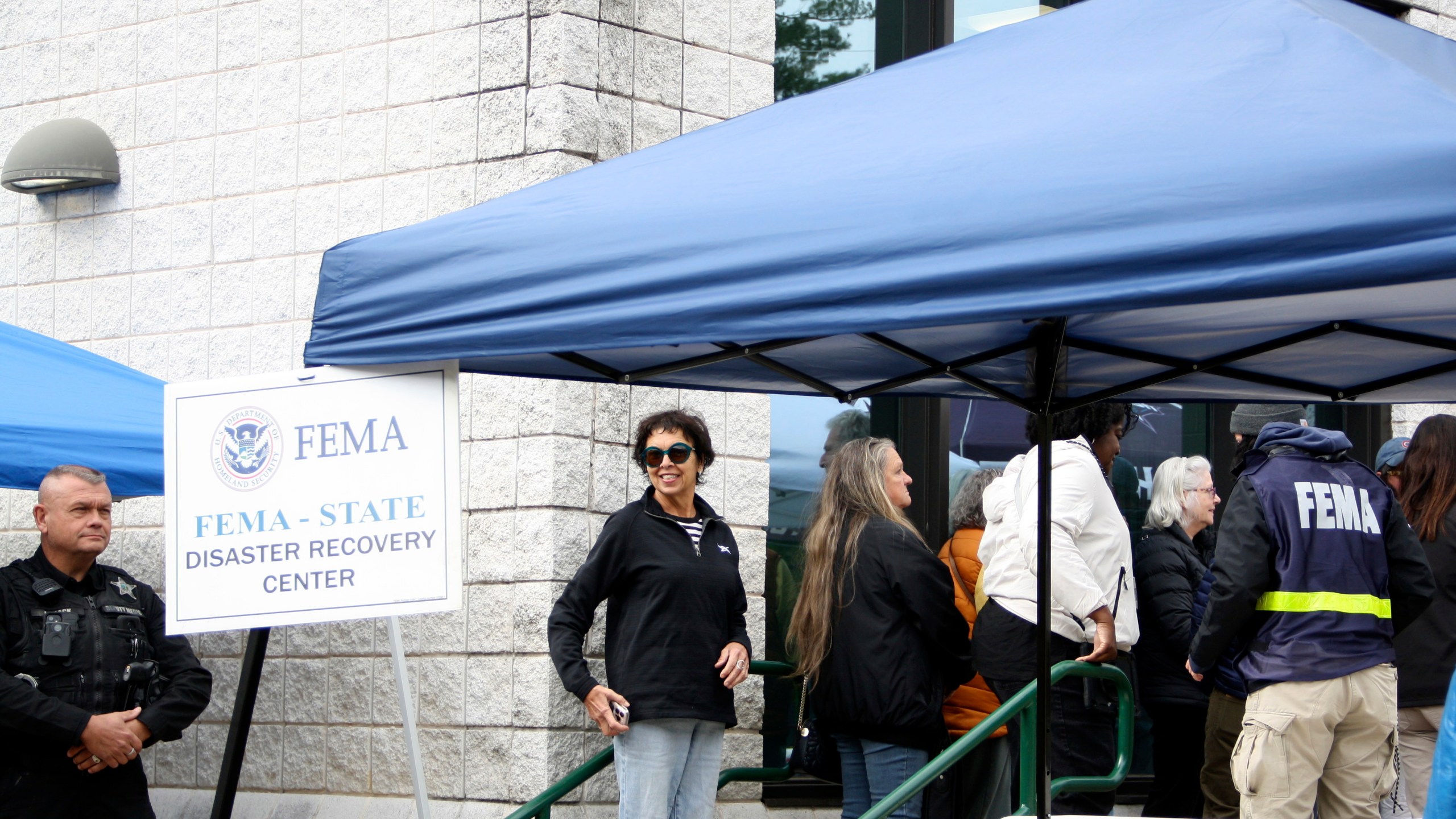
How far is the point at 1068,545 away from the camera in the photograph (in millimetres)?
5332

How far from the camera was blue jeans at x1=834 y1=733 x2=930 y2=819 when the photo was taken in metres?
5.39

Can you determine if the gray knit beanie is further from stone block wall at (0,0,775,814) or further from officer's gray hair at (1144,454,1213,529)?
stone block wall at (0,0,775,814)

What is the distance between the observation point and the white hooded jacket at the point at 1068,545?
536 centimetres

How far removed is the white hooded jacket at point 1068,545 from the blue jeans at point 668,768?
124cm

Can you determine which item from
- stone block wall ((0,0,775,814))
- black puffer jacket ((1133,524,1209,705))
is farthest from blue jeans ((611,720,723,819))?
black puffer jacket ((1133,524,1209,705))

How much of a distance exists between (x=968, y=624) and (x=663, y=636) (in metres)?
1.30

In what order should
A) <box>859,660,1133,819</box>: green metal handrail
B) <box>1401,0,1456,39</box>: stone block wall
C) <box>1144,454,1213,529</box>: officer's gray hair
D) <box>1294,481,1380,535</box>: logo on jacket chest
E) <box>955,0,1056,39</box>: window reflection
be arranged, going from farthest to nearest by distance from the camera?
<box>1401,0,1456,39</box>: stone block wall, <box>955,0,1056,39</box>: window reflection, <box>1144,454,1213,529</box>: officer's gray hair, <box>1294,481,1380,535</box>: logo on jacket chest, <box>859,660,1133,819</box>: green metal handrail

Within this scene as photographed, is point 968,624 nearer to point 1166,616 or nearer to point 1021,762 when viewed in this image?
point 1021,762

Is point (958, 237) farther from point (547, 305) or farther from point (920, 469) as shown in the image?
point (920, 469)

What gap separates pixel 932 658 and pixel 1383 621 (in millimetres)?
1516

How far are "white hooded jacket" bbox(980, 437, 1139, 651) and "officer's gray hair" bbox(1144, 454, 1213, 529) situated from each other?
83cm

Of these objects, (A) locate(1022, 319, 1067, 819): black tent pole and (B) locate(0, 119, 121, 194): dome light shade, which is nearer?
(A) locate(1022, 319, 1067, 819): black tent pole

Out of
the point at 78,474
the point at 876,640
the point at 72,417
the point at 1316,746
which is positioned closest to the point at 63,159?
the point at 72,417

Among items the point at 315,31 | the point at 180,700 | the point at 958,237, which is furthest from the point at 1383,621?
the point at 315,31
